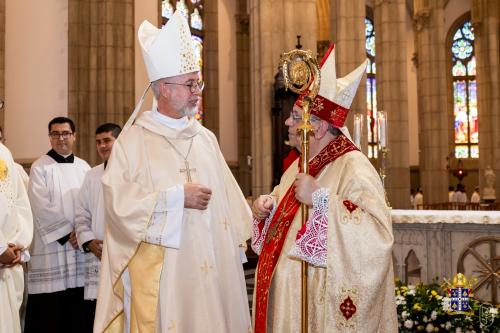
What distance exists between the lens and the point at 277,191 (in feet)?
11.5

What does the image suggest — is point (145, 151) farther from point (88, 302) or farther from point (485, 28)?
point (485, 28)

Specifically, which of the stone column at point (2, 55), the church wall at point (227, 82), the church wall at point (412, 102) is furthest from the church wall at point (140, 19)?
the church wall at point (412, 102)

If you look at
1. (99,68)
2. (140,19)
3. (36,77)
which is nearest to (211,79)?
(140,19)

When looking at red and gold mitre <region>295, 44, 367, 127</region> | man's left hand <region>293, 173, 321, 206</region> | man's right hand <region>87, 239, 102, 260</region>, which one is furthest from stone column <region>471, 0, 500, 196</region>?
man's left hand <region>293, 173, 321, 206</region>

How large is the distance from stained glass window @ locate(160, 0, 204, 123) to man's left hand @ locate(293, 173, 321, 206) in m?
15.6

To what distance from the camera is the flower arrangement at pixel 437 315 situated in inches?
176

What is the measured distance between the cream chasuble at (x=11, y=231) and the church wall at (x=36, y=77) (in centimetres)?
572

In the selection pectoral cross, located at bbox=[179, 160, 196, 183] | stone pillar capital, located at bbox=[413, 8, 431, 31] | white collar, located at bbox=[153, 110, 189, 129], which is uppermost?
stone pillar capital, located at bbox=[413, 8, 431, 31]

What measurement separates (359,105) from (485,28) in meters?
13.2

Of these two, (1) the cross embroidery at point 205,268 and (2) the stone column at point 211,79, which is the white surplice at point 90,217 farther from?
(2) the stone column at point 211,79

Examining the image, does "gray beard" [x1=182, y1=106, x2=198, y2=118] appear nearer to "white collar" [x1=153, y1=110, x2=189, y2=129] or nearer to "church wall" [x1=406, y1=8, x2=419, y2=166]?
"white collar" [x1=153, y1=110, x2=189, y2=129]

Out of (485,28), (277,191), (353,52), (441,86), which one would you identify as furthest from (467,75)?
(277,191)

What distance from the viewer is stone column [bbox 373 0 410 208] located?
544 inches

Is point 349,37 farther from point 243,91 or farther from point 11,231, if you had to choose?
point 11,231
